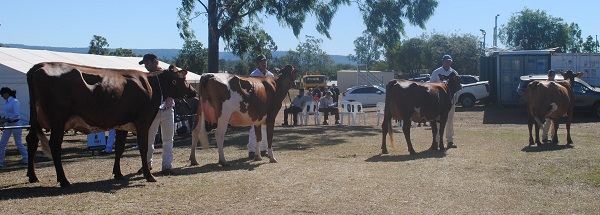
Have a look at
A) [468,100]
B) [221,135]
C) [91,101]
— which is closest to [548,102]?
[221,135]

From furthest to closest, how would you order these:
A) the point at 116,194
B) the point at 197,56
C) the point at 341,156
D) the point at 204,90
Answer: the point at 197,56, the point at 341,156, the point at 204,90, the point at 116,194

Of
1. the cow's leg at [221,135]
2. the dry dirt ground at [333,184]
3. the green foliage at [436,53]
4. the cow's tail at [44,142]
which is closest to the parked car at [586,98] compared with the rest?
the dry dirt ground at [333,184]

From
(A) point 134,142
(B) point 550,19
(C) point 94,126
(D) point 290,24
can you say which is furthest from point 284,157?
(B) point 550,19

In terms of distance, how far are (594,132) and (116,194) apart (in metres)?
17.1

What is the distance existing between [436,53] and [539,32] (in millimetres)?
10706

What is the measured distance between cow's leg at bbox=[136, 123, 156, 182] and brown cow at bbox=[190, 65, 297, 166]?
6.71 ft

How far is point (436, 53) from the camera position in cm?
7625

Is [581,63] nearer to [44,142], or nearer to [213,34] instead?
[213,34]

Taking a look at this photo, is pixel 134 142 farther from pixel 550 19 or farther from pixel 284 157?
pixel 550 19

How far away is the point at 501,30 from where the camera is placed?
7838 centimetres

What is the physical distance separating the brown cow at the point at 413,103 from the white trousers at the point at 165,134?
5322 mm

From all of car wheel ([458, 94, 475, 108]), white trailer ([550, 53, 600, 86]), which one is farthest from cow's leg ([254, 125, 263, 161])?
car wheel ([458, 94, 475, 108])

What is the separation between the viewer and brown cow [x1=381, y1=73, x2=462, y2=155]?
48.8 ft

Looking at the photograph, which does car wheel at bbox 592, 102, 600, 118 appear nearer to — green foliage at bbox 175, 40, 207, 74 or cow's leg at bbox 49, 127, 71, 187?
Result: cow's leg at bbox 49, 127, 71, 187
